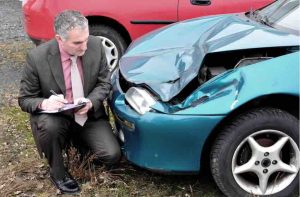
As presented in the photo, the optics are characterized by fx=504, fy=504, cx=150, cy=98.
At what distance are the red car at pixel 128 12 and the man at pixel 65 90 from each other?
187 centimetres

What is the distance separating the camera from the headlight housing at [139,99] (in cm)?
305

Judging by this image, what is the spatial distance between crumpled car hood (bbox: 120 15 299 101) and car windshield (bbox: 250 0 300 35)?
0.40 feet

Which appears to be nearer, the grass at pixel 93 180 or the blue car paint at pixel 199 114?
the blue car paint at pixel 199 114

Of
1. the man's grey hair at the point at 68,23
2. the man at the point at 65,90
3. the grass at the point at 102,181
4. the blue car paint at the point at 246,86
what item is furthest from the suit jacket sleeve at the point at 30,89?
the blue car paint at the point at 246,86

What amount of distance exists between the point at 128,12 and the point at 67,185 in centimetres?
249

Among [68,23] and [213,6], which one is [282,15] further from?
[68,23]

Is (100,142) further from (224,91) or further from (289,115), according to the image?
(289,115)

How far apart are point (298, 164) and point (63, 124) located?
59.3 inches

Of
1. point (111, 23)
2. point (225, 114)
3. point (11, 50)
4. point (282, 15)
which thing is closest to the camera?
point (225, 114)

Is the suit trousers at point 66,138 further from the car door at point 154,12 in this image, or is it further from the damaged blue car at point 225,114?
the car door at point 154,12

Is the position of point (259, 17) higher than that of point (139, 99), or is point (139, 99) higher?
point (259, 17)

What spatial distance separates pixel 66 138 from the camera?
3.47 m

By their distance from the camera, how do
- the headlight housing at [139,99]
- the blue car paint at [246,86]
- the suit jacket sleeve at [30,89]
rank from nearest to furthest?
the blue car paint at [246,86]
the headlight housing at [139,99]
the suit jacket sleeve at [30,89]

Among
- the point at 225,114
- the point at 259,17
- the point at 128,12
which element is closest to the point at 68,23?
the point at 225,114
